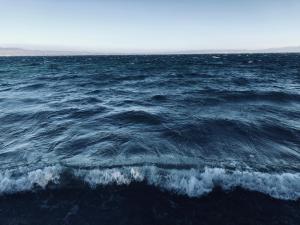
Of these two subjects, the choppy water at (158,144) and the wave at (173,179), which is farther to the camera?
the choppy water at (158,144)

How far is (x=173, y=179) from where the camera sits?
6383mm

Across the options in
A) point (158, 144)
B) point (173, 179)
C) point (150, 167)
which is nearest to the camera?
point (173, 179)

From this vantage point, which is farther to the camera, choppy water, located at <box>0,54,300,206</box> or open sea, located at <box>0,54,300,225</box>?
choppy water, located at <box>0,54,300,206</box>

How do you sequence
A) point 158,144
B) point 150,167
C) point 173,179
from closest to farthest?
point 173,179, point 150,167, point 158,144

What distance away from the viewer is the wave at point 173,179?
6059 millimetres

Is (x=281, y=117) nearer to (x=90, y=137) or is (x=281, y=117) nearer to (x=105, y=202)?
(x=90, y=137)

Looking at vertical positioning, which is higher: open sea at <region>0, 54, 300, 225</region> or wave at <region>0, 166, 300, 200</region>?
wave at <region>0, 166, 300, 200</region>

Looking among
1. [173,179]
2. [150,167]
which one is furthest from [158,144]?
[173,179]

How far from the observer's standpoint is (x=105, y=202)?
5676mm

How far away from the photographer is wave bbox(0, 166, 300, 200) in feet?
19.9

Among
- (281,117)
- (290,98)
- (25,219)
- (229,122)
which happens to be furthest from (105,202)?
(290,98)

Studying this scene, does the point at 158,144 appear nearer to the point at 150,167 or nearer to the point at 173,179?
the point at 150,167

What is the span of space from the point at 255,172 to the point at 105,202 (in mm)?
3954

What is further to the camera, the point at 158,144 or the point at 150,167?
the point at 158,144
